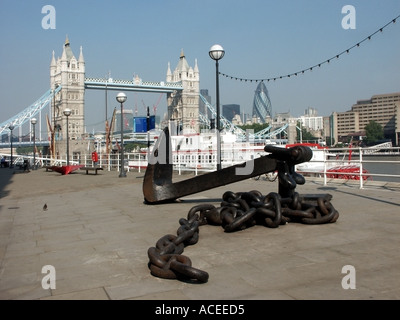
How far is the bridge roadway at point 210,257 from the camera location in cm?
280

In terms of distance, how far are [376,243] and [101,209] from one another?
4520 mm

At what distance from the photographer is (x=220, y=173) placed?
5.72 meters

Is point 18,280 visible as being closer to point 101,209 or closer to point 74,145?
point 101,209

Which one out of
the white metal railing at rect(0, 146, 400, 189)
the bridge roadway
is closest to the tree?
the white metal railing at rect(0, 146, 400, 189)

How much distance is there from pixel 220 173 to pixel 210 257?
2143mm

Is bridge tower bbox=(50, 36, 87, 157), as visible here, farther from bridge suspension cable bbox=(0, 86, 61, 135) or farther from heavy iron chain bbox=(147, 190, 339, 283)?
heavy iron chain bbox=(147, 190, 339, 283)

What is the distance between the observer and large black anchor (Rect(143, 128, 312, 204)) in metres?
5.11

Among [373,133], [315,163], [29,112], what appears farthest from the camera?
[373,133]

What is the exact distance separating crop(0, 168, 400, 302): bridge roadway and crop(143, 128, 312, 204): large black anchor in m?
0.41

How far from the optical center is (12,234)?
5191 millimetres

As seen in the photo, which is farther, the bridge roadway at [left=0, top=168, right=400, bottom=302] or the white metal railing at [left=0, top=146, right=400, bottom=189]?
the white metal railing at [left=0, top=146, right=400, bottom=189]

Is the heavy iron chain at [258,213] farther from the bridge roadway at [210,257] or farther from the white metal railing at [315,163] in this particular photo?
the white metal railing at [315,163]

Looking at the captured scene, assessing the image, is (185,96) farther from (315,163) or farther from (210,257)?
(210,257)

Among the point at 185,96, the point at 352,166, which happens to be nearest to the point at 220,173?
the point at 352,166
